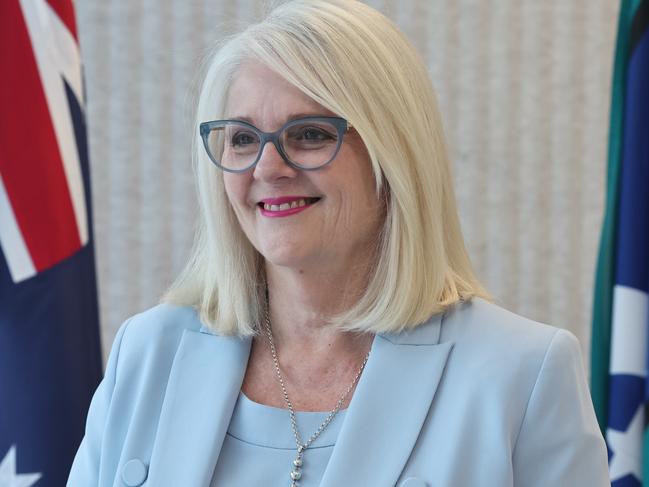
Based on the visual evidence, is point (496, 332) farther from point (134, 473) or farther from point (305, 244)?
point (134, 473)

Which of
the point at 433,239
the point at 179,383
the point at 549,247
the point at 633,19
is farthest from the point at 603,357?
the point at 179,383

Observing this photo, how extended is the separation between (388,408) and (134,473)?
0.45 metres

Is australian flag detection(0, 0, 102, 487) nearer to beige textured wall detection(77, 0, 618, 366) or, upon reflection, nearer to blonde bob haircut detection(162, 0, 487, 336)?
blonde bob haircut detection(162, 0, 487, 336)

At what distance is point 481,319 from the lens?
1.70 m

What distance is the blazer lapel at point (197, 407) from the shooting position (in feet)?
5.47

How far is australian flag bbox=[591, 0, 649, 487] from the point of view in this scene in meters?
2.41

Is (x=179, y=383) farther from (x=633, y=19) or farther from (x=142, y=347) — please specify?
(x=633, y=19)

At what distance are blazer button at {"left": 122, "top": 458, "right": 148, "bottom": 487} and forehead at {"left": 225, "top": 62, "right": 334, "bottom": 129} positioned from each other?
621 millimetres

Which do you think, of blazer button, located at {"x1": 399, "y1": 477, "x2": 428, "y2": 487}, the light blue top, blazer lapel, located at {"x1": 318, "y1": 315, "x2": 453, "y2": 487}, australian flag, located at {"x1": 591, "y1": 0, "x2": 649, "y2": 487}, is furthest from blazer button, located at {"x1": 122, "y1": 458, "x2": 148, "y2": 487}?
australian flag, located at {"x1": 591, "y1": 0, "x2": 649, "y2": 487}

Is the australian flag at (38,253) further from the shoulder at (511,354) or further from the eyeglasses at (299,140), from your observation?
the shoulder at (511,354)

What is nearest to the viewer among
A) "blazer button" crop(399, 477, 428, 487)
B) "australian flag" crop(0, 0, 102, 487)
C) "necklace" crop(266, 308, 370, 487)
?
"blazer button" crop(399, 477, 428, 487)

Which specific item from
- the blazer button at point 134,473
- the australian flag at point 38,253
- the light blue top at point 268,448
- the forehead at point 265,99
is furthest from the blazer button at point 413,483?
the australian flag at point 38,253

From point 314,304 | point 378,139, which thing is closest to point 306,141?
point 378,139

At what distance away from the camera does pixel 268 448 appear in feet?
5.47
